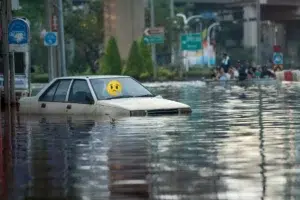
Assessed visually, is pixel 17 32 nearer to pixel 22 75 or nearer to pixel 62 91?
pixel 22 75

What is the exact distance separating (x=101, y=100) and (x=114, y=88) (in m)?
0.56

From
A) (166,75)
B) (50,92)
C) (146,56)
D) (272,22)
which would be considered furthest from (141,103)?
(272,22)

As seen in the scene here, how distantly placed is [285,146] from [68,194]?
5.26 m

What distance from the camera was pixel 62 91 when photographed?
71.9 ft

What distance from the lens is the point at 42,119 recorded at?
21.7 meters

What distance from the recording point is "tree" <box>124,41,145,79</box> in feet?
237

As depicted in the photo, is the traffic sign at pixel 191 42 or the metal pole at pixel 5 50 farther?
the traffic sign at pixel 191 42

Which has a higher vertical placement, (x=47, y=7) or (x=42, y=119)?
(x=47, y=7)

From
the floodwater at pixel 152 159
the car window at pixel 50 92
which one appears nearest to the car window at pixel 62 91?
the car window at pixel 50 92

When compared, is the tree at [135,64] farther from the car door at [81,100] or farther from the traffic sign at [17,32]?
the car door at [81,100]

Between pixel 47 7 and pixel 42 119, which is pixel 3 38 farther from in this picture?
pixel 47 7

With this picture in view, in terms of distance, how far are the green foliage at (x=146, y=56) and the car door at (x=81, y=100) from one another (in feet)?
171

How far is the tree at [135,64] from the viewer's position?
7225 centimetres

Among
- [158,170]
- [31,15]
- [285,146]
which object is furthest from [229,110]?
[31,15]
